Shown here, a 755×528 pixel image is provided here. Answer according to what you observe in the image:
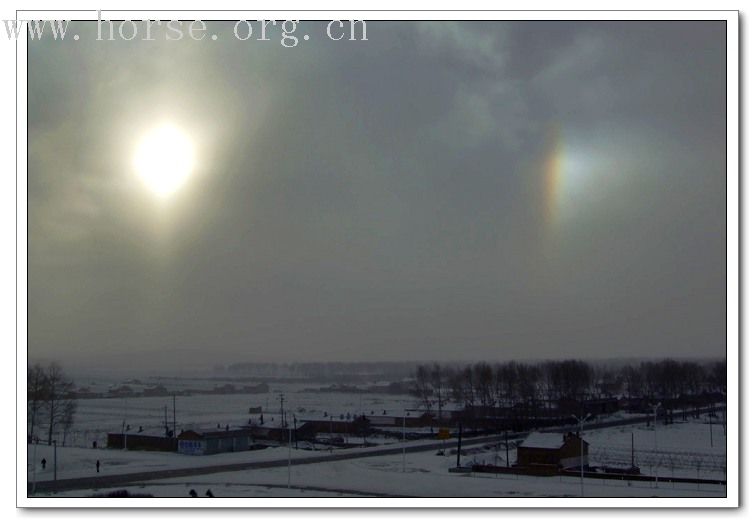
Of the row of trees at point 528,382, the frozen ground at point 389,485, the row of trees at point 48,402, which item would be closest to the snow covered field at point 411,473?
the frozen ground at point 389,485

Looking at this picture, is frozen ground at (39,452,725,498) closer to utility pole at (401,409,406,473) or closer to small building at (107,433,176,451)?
utility pole at (401,409,406,473)

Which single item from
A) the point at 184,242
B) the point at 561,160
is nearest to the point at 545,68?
the point at 561,160

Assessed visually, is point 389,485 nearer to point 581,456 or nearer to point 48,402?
point 581,456

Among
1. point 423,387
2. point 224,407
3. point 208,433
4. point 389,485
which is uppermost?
point 423,387

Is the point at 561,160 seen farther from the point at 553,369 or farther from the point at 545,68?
the point at 553,369

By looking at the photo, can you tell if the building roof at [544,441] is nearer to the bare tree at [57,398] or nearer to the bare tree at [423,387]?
the bare tree at [423,387]

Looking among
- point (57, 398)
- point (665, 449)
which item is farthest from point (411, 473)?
point (57, 398)

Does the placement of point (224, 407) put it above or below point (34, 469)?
above

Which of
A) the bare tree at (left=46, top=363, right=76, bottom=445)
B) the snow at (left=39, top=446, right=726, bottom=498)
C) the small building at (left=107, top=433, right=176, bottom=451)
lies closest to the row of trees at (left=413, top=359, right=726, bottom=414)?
the snow at (left=39, top=446, right=726, bottom=498)
